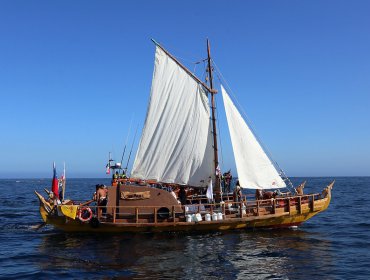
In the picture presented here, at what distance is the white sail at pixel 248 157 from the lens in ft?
87.0

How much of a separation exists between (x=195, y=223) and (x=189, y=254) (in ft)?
14.5

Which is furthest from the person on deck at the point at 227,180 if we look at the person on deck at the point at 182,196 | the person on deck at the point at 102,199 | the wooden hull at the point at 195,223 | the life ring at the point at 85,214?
the life ring at the point at 85,214

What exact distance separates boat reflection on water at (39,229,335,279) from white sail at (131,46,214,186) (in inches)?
176

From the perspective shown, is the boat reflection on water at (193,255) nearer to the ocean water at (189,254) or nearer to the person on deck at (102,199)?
A: the ocean water at (189,254)

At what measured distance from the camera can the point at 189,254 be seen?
778 inches

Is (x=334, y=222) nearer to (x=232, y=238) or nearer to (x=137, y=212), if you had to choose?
(x=232, y=238)

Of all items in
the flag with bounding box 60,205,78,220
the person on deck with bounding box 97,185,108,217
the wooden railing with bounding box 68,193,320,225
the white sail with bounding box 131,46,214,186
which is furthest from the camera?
the white sail with bounding box 131,46,214,186

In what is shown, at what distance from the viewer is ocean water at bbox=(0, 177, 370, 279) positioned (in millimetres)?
16641

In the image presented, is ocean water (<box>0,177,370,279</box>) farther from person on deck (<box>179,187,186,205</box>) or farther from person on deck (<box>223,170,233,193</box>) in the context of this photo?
person on deck (<box>223,170,233,193</box>)

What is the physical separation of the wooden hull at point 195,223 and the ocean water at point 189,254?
445mm

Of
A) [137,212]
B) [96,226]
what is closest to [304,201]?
[137,212]

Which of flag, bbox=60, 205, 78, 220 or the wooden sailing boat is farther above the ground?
the wooden sailing boat

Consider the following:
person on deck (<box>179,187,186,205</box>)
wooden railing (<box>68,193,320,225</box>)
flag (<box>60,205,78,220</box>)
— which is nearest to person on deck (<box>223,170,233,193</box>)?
person on deck (<box>179,187,186,205</box>)

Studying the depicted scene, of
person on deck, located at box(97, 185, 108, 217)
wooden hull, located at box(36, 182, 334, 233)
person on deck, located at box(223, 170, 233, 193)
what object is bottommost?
wooden hull, located at box(36, 182, 334, 233)
